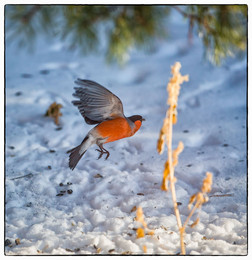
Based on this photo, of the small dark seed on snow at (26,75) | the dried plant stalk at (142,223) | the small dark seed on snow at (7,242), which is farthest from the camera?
the small dark seed on snow at (26,75)

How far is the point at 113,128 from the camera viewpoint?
1.78ft

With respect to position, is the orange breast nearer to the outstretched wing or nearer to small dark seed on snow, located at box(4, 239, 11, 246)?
the outstretched wing

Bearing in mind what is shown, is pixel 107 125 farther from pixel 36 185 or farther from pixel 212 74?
pixel 212 74

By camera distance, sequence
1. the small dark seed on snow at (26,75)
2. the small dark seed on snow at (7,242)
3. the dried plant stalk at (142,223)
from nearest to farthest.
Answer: the dried plant stalk at (142,223) → the small dark seed on snow at (7,242) → the small dark seed on snow at (26,75)

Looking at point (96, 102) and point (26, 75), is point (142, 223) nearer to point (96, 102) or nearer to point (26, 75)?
point (96, 102)

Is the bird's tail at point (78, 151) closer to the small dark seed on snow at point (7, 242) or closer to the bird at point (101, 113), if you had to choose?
the bird at point (101, 113)

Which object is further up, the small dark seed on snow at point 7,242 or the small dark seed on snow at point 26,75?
the small dark seed on snow at point 26,75

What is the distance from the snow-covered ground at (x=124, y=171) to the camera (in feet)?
1.94

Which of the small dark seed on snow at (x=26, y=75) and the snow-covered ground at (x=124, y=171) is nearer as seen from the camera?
the snow-covered ground at (x=124, y=171)

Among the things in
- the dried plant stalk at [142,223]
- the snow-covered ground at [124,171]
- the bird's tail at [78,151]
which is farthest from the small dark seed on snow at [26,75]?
the dried plant stalk at [142,223]

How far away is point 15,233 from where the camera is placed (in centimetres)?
60

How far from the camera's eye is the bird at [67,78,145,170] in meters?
0.53

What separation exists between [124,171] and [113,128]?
0.64 feet

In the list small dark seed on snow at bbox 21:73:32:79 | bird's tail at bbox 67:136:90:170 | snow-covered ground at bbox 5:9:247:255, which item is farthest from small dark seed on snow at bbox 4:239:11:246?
small dark seed on snow at bbox 21:73:32:79
